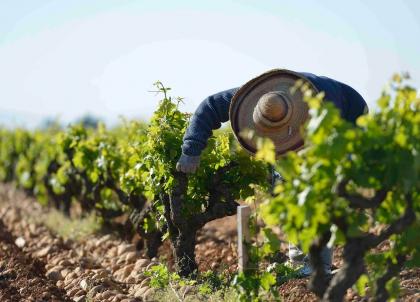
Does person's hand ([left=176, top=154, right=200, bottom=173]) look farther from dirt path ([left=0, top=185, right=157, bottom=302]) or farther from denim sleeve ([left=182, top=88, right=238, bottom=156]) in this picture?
dirt path ([left=0, top=185, right=157, bottom=302])

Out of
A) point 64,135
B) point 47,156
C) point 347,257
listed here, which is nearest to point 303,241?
Answer: point 347,257

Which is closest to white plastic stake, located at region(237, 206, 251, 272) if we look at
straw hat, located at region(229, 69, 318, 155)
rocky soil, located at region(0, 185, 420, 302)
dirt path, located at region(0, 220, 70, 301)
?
straw hat, located at region(229, 69, 318, 155)

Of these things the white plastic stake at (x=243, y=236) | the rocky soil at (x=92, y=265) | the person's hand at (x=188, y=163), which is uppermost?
the person's hand at (x=188, y=163)

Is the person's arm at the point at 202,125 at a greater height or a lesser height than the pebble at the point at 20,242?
greater

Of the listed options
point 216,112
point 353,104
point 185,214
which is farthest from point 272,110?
point 185,214

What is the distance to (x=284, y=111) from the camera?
16.4ft

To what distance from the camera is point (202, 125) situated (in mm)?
5273

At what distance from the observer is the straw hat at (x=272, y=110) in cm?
501

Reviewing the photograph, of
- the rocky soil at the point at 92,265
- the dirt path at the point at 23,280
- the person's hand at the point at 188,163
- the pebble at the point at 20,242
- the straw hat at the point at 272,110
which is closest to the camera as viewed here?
the straw hat at the point at 272,110

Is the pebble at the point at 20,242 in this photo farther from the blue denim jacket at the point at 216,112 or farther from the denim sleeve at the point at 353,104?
the denim sleeve at the point at 353,104

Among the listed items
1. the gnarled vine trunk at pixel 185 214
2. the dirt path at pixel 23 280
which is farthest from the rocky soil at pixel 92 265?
the gnarled vine trunk at pixel 185 214

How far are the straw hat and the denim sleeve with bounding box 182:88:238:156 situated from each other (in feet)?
0.53

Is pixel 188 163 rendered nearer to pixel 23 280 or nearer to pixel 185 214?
pixel 185 214

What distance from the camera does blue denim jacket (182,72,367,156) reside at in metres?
5.21
